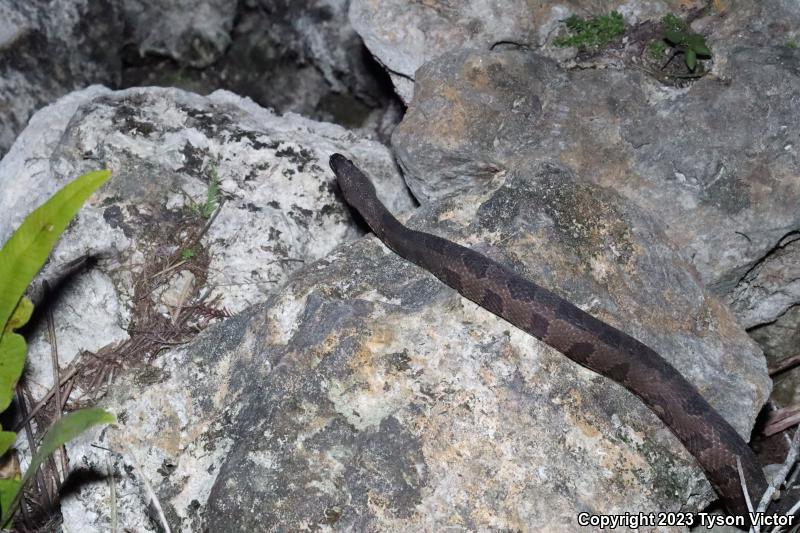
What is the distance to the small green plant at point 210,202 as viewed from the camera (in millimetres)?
5199

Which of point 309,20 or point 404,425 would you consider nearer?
point 404,425

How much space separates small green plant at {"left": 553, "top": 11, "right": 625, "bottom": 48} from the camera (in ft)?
17.2

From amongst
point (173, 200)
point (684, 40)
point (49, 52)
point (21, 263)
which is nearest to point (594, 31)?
point (684, 40)

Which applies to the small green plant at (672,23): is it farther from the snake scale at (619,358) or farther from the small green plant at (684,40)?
the snake scale at (619,358)

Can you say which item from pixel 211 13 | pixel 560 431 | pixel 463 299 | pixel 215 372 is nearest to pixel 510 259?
pixel 463 299

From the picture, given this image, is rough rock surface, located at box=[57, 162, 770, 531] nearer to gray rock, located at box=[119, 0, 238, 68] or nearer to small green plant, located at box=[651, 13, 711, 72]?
small green plant, located at box=[651, 13, 711, 72]

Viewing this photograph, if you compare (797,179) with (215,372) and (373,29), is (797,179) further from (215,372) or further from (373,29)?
(215,372)

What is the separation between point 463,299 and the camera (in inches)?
167

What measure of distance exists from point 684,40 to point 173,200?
3.69m

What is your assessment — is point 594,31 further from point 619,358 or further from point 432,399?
point 432,399

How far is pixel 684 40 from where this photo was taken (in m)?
5.07

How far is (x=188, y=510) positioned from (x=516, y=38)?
378cm

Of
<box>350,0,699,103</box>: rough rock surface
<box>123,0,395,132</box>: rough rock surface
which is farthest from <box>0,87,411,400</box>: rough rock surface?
<box>123,0,395,132</box>: rough rock surface

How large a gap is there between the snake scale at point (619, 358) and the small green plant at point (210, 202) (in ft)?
5.88
